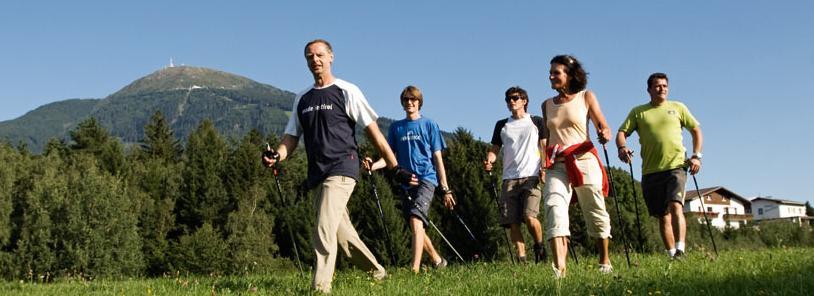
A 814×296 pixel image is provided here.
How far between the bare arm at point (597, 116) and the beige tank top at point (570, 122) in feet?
0.15

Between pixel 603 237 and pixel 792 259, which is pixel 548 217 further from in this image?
pixel 792 259

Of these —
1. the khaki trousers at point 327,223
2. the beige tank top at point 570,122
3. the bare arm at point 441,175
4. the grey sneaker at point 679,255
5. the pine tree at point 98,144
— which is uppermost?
the pine tree at point 98,144

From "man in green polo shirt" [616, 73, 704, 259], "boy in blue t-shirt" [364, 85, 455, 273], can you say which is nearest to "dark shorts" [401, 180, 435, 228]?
"boy in blue t-shirt" [364, 85, 455, 273]

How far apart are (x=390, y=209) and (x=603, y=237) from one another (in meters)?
38.3

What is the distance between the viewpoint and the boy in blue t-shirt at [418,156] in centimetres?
929

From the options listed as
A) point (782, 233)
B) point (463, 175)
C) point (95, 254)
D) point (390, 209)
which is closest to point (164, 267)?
point (95, 254)

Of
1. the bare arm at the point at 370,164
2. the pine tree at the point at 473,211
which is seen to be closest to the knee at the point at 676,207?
the bare arm at the point at 370,164

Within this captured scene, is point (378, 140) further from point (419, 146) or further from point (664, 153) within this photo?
point (664, 153)

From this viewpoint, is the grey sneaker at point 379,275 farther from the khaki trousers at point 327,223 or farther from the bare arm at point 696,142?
the bare arm at point 696,142

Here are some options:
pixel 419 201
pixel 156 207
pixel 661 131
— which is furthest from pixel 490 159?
pixel 156 207

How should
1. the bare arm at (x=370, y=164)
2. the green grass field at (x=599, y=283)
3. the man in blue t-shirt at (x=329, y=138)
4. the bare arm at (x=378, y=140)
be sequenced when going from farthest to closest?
1. the bare arm at (x=370, y=164)
2. the bare arm at (x=378, y=140)
3. the man in blue t-shirt at (x=329, y=138)
4. the green grass field at (x=599, y=283)

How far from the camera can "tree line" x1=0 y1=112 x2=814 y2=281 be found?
46.6 metres

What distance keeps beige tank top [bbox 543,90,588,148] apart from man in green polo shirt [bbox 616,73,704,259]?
7.02ft

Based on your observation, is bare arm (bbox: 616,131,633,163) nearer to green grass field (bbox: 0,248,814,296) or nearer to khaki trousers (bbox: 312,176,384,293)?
green grass field (bbox: 0,248,814,296)
